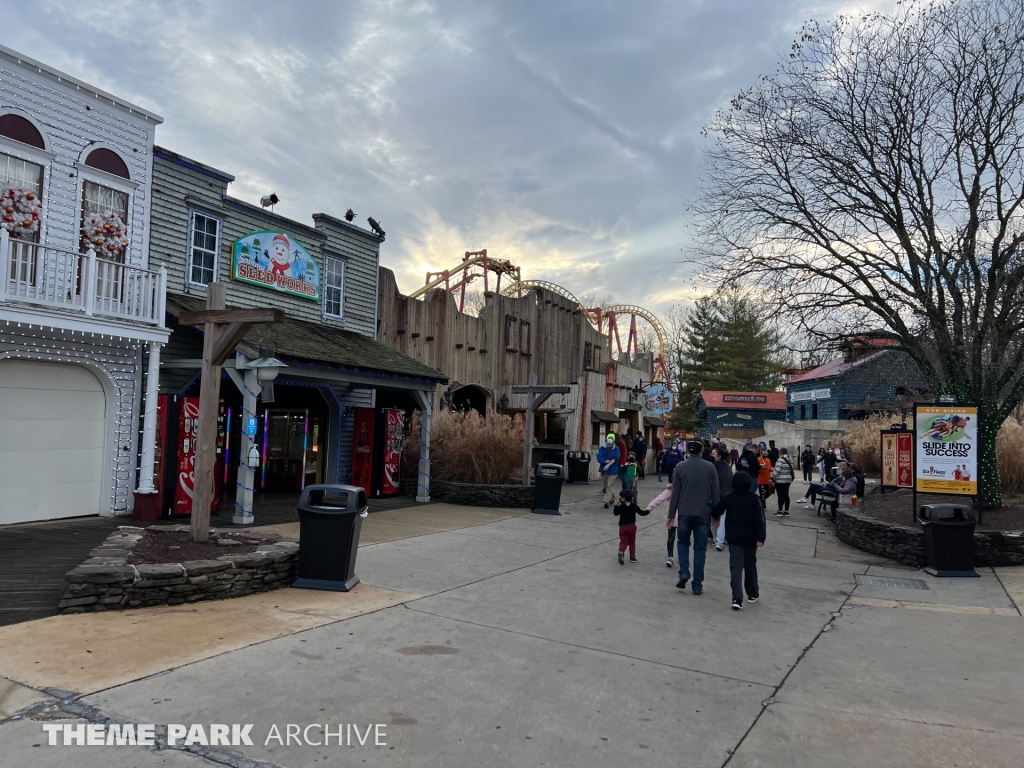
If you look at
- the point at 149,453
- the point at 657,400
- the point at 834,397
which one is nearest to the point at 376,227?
the point at 149,453

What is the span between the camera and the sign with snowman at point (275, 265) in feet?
45.5

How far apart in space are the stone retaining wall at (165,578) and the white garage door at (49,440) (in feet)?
12.9

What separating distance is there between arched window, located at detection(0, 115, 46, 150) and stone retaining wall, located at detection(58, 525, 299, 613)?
663cm

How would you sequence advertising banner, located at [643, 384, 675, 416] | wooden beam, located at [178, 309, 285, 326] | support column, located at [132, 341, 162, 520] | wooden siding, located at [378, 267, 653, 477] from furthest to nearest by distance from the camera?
advertising banner, located at [643, 384, 675, 416]
wooden siding, located at [378, 267, 653, 477]
support column, located at [132, 341, 162, 520]
wooden beam, located at [178, 309, 285, 326]

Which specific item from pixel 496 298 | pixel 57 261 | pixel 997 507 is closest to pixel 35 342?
pixel 57 261

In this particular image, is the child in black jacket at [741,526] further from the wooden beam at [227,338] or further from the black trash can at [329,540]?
the wooden beam at [227,338]

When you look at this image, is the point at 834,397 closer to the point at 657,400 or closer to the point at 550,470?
the point at 657,400

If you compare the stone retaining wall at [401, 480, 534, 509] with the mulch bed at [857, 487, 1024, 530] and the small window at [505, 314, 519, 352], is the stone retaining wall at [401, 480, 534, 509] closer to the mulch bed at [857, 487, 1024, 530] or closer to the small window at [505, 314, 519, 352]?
the mulch bed at [857, 487, 1024, 530]

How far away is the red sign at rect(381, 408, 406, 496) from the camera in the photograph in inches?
628

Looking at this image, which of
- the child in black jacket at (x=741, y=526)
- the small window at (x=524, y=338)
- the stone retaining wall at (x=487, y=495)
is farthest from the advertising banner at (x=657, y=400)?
the child in black jacket at (x=741, y=526)

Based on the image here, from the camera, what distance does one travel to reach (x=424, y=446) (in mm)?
15383

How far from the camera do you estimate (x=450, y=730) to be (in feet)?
13.2

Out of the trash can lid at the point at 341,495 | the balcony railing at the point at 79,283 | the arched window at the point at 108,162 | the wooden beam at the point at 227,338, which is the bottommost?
the trash can lid at the point at 341,495

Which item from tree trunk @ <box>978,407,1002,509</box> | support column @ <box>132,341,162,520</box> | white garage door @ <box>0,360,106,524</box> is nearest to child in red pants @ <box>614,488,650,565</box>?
tree trunk @ <box>978,407,1002,509</box>
